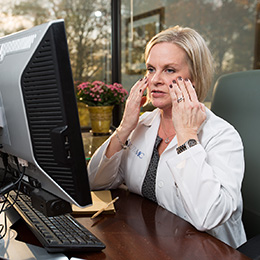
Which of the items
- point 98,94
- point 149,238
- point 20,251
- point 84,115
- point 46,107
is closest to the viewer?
point 46,107

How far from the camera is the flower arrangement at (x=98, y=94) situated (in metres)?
2.66

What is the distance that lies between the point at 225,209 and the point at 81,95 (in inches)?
73.3

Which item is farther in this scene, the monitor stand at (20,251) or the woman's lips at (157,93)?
the woman's lips at (157,93)

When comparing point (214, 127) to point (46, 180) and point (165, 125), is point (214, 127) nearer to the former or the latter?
point (165, 125)

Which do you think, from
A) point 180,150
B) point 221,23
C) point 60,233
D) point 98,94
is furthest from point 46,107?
point 221,23

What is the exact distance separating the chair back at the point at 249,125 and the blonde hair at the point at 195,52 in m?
0.15

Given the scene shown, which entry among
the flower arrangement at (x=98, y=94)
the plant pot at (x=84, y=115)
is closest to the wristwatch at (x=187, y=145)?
the flower arrangement at (x=98, y=94)

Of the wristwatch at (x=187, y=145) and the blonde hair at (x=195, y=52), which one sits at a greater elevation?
the blonde hair at (x=195, y=52)

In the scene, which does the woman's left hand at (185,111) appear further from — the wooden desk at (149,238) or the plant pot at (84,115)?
the plant pot at (84,115)

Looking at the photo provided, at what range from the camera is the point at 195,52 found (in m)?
1.33

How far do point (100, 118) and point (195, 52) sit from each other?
150 cm

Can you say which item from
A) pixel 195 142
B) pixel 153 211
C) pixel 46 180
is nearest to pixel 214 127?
pixel 195 142

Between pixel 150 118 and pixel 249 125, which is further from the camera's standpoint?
pixel 150 118

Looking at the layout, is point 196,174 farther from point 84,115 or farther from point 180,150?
point 84,115
